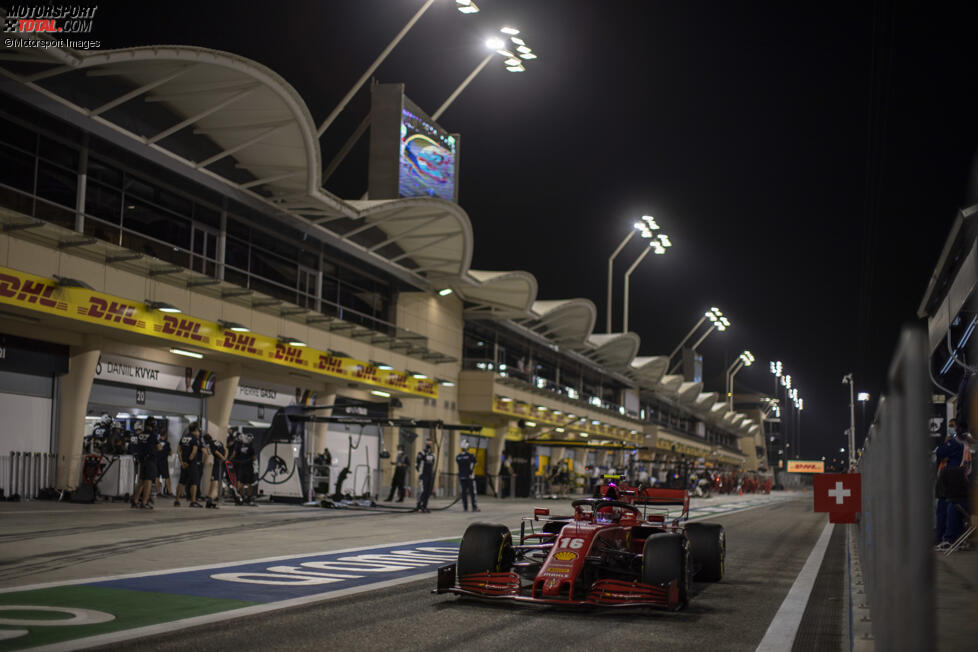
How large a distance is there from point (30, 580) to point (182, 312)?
13.9 m

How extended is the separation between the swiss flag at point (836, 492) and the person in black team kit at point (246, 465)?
14.4 m

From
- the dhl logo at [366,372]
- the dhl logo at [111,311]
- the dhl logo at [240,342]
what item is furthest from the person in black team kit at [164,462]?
the dhl logo at [366,372]

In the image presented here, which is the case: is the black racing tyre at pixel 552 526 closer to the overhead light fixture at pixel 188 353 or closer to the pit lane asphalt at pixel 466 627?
the pit lane asphalt at pixel 466 627

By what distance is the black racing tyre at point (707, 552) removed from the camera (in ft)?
35.1

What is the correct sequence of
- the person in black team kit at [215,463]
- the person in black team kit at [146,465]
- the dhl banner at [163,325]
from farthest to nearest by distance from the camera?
the person in black team kit at [215,463], the person in black team kit at [146,465], the dhl banner at [163,325]

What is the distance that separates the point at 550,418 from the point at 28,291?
33.5 meters

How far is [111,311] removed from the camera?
66.9 ft

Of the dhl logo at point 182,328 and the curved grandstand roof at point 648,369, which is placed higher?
the curved grandstand roof at point 648,369

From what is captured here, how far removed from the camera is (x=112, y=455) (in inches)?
878

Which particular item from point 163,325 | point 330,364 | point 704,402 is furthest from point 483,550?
point 704,402

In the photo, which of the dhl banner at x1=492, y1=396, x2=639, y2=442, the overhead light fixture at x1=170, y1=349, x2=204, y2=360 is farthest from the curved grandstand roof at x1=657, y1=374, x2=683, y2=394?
the overhead light fixture at x1=170, y1=349, x2=204, y2=360

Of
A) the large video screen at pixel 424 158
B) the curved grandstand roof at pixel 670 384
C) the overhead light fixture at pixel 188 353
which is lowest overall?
the overhead light fixture at pixel 188 353

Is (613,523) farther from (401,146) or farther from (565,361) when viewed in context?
(565,361)
